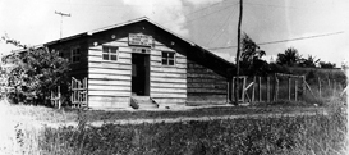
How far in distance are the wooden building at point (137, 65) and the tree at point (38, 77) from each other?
3.74 ft

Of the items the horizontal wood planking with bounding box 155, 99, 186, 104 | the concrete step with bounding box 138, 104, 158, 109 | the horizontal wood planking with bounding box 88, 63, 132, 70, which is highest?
the horizontal wood planking with bounding box 88, 63, 132, 70

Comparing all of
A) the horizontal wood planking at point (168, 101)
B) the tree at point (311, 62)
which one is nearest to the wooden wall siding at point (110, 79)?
the horizontal wood planking at point (168, 101)

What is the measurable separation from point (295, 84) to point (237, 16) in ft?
6.34

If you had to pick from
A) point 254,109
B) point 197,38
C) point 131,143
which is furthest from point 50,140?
point 254,109

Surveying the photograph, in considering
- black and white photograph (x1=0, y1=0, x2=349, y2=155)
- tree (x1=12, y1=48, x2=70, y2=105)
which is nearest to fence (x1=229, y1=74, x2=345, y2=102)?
black and white photograph (x1=0, y1=0, x2=349, y2=155)

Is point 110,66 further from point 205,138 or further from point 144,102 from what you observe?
point 205,138

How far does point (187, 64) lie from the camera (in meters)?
5.73

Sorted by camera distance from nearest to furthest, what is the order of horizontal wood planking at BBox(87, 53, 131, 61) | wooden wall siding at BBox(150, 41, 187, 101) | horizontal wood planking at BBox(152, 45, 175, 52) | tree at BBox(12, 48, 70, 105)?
wooden wall siding at BBox(150, 41, 187, 101), horizontal wood planking at BBox(87, 53, 131, 61), horizontal wood planking at BBox(152, 45, 175, 52), tree at BBox(12, 48, 70, 105)

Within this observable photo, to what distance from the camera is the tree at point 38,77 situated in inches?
272

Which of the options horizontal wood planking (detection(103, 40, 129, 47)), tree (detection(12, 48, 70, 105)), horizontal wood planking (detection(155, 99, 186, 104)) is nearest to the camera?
horizontal wood planking (detection(155, 99, 186, 104))

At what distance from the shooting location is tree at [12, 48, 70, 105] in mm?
6902

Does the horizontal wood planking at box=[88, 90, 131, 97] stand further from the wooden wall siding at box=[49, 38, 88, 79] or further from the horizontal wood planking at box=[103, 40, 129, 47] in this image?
the horizontal wood planking at box=[103, 40, 129, 47]

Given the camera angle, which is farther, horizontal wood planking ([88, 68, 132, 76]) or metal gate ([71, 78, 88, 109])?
metal gate ([71, 78, 88, 109])

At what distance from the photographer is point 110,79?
5.41 meters
